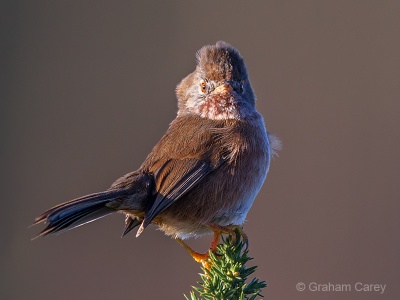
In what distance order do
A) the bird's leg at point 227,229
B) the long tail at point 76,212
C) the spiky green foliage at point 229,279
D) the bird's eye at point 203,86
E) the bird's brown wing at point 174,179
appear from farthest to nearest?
the bird's eye at point 203,86
the bird's leg at point 227,229
the bird's brown wing at point 174,179
the long tail at point 76,212
the spiky green foliage at point 229,279

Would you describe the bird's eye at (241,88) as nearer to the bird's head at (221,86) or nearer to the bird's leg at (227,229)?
the bird's head at (221,86)

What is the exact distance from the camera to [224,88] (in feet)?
11.2

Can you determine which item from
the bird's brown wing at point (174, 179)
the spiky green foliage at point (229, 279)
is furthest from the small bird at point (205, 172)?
the spiky green foliage at point (229, 279)

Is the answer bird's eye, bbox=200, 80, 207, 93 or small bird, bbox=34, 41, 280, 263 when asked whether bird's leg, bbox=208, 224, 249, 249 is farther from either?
bird's eye, bbox=200, 80, 207, 93

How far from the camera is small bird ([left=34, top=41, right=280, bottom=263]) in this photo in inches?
114

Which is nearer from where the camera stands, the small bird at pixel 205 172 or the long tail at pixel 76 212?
the long tail at pixel 76 212

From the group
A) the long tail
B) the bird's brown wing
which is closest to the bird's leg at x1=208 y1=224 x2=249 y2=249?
the bird's brown wing

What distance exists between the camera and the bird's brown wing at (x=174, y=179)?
2.87 metres

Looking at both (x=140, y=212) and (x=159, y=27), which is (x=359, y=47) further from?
(x=140, y=212)

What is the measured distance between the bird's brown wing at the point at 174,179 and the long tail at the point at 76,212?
0.58 feet

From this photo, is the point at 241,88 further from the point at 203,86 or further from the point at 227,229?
the point at 227,229

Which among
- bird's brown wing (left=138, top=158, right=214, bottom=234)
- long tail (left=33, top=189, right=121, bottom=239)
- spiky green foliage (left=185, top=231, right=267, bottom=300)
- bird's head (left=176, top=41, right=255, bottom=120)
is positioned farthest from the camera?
bird's head (left=176, top=41, right=255, bottom=120)

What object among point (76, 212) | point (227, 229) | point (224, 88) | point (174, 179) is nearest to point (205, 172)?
point (174, 179)

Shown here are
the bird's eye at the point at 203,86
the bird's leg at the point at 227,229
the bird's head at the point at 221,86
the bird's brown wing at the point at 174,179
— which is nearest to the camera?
the bird's brown wing at the point at 174,179
